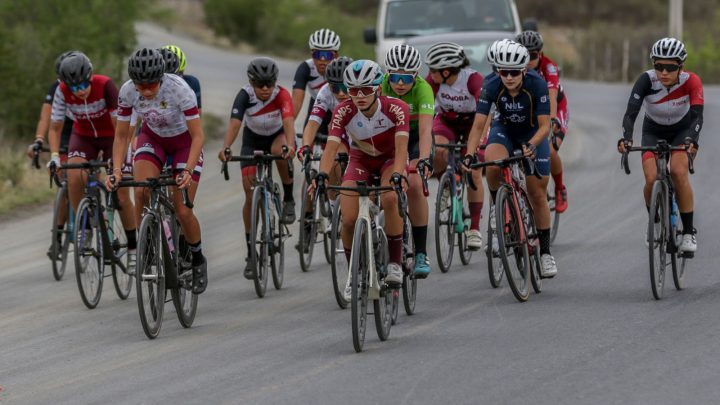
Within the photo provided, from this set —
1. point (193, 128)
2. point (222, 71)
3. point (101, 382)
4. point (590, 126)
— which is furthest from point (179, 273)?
point (222, 71)

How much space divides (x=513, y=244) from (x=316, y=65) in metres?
3.89

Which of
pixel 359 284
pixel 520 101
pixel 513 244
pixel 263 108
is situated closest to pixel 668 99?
pixel 520 101

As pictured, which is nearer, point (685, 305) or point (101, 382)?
point (101, 382)

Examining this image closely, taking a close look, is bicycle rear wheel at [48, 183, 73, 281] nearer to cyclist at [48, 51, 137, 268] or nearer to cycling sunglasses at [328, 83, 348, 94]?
cyclist at [48, 51, 137, 268]

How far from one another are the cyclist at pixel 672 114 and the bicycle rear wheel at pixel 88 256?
4.44m

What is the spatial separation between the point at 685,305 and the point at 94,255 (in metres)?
4.89

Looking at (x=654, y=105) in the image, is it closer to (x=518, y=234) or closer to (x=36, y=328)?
(x=518, y=234)

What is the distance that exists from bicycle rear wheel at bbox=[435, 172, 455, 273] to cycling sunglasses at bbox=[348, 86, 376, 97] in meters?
3.14

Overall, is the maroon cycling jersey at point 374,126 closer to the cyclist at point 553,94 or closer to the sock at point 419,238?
the sock at point 419,238

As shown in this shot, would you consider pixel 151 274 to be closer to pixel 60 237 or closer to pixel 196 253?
pixel 196 253

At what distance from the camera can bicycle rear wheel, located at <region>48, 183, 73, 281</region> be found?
1295cm

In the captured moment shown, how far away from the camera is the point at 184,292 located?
10898mm

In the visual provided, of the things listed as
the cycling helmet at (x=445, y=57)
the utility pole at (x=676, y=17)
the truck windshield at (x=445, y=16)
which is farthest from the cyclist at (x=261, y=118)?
the utility pole at (x=676, y=17)

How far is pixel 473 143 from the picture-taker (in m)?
11.3
